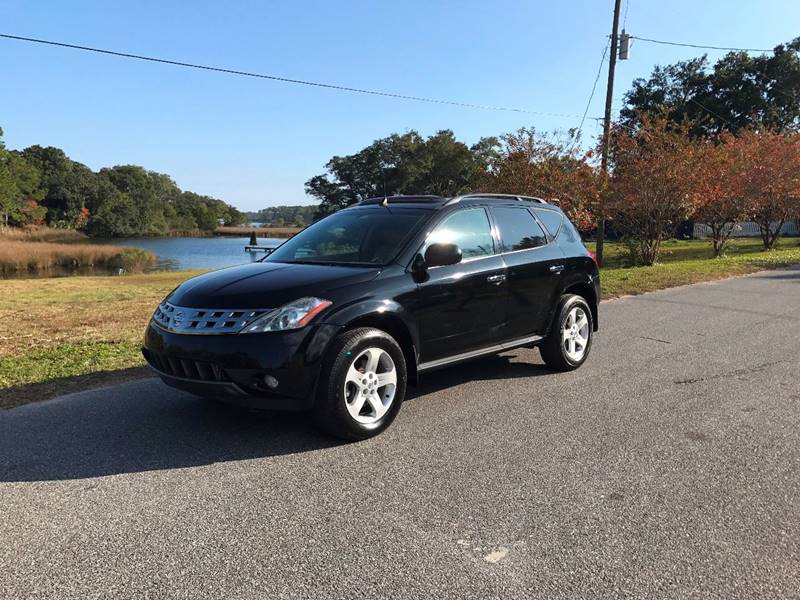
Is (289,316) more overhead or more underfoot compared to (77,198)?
more underfoot

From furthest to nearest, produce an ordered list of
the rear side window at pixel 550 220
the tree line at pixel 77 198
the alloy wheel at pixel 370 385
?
the tree line at pixel 77 198 → the rear side window at pixel 550 220 → the alloy wheel at pixel 370 385

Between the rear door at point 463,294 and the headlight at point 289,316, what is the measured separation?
824 millimetres

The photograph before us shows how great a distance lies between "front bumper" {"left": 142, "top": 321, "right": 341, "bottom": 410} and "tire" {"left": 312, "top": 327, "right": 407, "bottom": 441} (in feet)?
0.31

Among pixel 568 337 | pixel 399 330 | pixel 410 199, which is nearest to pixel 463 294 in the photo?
pixel 399 330

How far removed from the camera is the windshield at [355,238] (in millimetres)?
4832

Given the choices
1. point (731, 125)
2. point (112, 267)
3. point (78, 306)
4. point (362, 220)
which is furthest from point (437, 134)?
point (362, 220)

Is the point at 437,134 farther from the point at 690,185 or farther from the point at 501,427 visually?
the point at 501,427

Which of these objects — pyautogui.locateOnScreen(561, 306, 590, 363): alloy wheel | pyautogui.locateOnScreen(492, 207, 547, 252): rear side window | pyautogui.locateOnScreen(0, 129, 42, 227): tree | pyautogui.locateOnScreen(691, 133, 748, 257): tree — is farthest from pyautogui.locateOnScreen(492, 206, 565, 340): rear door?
pyautogui.locateOnScreen(0, 129, 42, 227): tree

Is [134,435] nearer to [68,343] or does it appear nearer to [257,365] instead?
[257,365]

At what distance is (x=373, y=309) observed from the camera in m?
4.22

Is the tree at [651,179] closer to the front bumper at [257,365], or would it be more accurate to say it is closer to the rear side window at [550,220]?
the rear side window at [550,220]

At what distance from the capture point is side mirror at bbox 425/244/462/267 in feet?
15.0

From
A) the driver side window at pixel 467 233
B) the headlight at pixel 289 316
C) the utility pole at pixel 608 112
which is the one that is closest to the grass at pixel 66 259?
the utility pole at pixel 608 112

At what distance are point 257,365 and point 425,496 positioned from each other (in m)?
1.33
